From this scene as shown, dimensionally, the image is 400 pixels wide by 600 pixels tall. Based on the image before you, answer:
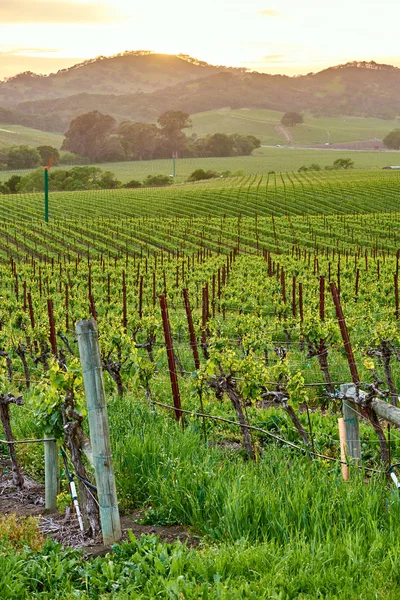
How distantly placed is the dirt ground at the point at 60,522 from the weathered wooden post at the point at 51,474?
0.36 ft

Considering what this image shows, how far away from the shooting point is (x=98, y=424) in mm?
5301

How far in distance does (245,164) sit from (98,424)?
13799 centimetres

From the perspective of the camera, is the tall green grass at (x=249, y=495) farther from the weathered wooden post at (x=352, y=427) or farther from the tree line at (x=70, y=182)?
the tree line at (x=70, y=182)

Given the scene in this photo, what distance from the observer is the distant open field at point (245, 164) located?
129 meters

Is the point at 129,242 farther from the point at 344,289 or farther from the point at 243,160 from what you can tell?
the point at 243,160

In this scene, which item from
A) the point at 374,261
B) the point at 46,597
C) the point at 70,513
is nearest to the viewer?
the point at 46,597

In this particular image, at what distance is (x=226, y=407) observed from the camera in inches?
403

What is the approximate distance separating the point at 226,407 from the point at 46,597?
6.00 metres

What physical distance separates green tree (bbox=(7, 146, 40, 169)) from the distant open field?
248 inches

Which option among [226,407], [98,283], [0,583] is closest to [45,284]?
[98,283]

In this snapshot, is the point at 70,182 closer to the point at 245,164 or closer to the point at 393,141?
the point at 245,164

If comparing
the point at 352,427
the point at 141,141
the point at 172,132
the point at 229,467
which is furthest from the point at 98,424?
the point at 172,132

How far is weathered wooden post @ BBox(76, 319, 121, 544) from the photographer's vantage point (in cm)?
529

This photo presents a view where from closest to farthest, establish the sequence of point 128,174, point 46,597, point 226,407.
Answer: point 46,597 < point 226,407 < point 128,174
